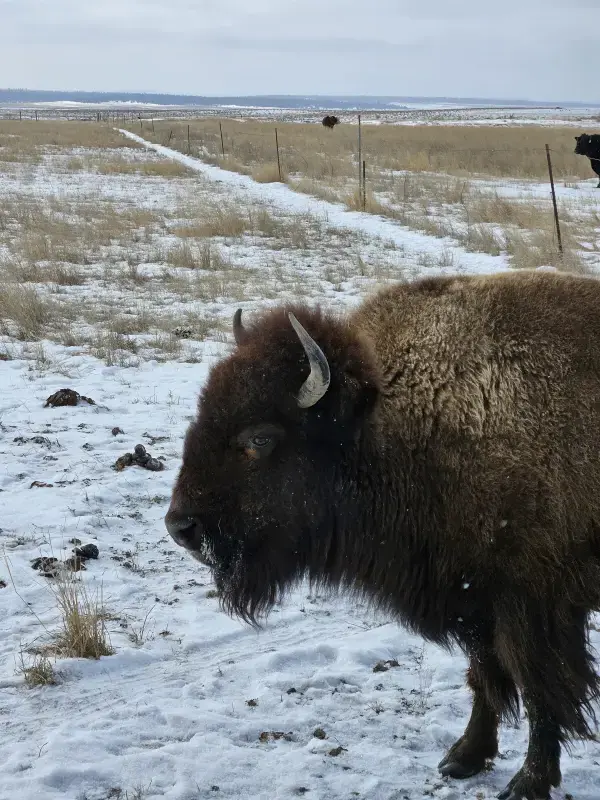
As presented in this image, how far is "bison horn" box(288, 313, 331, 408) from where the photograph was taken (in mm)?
2375

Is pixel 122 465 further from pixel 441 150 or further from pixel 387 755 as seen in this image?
pixel 441 150

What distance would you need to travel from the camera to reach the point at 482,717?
2936 millimetres

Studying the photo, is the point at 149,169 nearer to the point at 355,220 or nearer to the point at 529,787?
the point at 355,220

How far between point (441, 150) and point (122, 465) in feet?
105

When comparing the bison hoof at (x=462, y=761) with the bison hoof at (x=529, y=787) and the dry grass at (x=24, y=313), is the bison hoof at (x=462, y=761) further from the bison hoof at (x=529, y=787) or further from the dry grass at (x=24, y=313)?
the dry grass at (x=24, y=313)

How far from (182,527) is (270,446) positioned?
420mm

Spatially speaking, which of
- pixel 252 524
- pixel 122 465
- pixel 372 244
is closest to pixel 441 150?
pixel 372 244

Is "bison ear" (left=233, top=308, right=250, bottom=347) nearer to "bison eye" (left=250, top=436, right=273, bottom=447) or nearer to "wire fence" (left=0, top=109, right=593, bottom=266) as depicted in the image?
"bison eye" (left=250, top=436, right=273, bottom=447)

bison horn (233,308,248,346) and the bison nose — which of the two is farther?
bison horn (233,308,248,346)

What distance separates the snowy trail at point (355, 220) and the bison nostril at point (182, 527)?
358 inches

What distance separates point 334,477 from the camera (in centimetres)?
271

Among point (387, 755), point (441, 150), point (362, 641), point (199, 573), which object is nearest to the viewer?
point (387, 755)

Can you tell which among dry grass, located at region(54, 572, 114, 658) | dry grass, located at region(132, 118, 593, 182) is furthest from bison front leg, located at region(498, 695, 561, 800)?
dry grass, located at region(132, 118, 593, 182)

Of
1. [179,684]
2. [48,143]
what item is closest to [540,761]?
[179,684]
